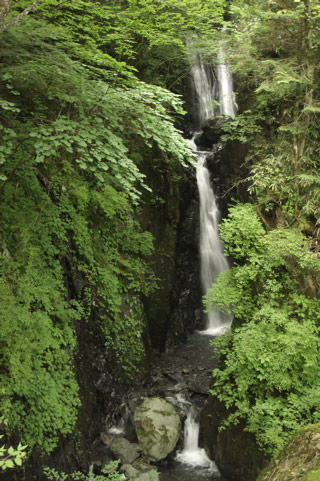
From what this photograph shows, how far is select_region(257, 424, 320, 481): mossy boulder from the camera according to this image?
3.21m

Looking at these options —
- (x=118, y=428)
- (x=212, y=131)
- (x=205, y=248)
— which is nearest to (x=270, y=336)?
(x=118, y=428)

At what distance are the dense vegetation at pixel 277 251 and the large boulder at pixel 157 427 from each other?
136cm

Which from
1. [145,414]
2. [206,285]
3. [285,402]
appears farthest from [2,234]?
[206,285]

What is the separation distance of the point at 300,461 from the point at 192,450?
4271 millimetres

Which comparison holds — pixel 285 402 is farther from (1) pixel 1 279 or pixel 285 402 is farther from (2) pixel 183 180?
(2) pixel 183 180

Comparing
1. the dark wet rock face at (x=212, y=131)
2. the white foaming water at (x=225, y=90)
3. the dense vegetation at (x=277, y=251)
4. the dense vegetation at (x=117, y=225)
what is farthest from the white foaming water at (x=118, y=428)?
the white foaming water at (x=225, y=90)

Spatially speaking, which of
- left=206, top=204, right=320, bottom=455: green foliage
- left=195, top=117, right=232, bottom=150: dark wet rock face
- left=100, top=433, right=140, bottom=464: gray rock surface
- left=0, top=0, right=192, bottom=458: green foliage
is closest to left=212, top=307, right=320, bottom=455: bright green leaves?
left=206, top=204, right=320, bottom=455: green foliage

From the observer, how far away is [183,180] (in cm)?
1104

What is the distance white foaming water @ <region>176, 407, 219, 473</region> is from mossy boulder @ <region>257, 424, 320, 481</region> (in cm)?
332

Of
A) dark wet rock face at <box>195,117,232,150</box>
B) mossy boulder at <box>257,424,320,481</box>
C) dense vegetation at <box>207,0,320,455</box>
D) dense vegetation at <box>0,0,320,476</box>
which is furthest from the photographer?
dark wet rock face at <box>195,117,232,150</box>

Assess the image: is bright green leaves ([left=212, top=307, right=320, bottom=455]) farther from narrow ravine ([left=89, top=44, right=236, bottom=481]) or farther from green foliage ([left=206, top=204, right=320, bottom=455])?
narrow ravine ([left=89, top=44, right=236, bottom=481])

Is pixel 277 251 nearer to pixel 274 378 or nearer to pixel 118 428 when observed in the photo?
pixel 274 378

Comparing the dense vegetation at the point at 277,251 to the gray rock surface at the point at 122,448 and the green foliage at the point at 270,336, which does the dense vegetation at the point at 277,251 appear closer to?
the green foliage at the point at 270,336

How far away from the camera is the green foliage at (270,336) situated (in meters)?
5.41
